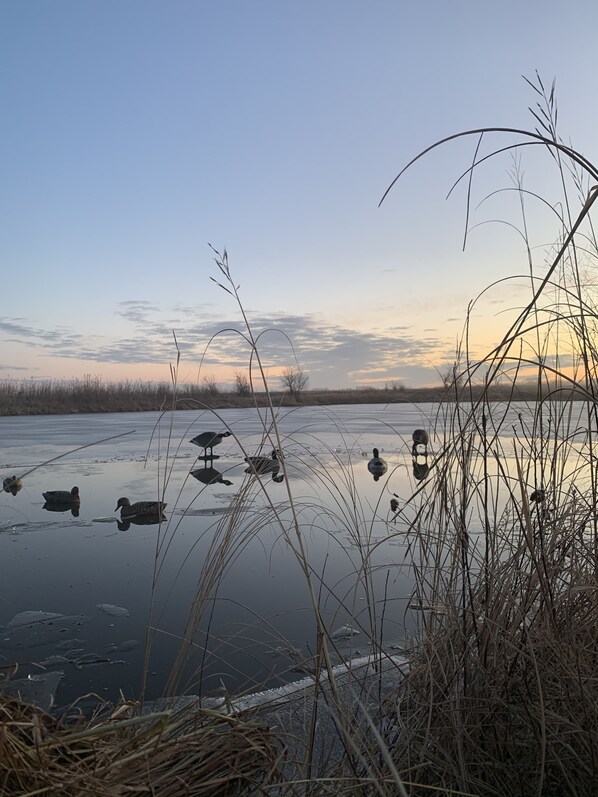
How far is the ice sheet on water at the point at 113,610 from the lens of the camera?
3568 mm

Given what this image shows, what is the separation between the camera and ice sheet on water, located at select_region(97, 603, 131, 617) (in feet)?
11.7

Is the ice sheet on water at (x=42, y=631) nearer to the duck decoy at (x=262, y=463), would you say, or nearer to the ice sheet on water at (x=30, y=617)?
the ice sheet on water at (x=30, y=617)

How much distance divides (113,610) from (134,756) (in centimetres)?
252

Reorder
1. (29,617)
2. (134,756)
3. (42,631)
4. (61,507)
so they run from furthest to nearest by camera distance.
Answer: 1. (61,507)
2. (29,617)
3. (42,631)
4. (134,756)

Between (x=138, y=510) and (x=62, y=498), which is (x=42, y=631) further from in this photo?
(x=62, y=498)

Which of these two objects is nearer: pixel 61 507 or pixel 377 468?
pixel 61 507

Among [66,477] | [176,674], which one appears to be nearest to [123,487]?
[66,477]

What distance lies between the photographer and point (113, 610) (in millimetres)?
3627

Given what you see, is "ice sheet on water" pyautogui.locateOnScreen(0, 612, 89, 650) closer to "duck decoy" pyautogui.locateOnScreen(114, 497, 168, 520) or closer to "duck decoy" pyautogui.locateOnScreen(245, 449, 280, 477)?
"duck decoy" pyautogui.locateOnScreen(245, 449, 280, 477)

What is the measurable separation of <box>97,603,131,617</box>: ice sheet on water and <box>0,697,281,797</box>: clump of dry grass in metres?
2.03

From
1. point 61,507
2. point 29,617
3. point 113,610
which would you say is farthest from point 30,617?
point 61,507

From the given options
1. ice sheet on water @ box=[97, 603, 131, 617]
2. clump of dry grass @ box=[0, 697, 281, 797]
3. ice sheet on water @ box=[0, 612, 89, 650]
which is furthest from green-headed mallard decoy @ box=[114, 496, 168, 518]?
clump of dry grass @ box=[0, 697, 281, 797]

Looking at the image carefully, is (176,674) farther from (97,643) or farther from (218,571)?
(97,643)

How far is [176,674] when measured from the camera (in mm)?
1711
